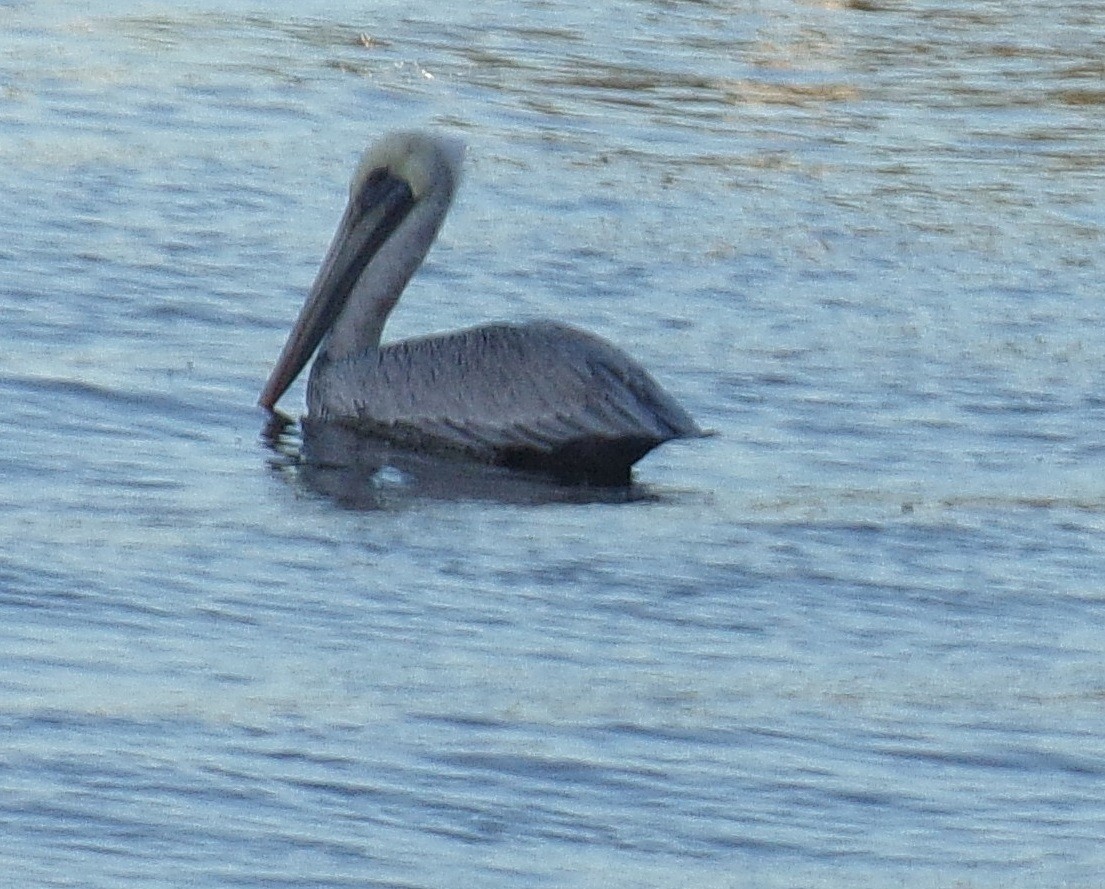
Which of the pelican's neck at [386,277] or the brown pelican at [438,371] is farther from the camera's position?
the pelican's neck at [386,277]

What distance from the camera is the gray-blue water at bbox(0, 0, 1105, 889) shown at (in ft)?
16.0

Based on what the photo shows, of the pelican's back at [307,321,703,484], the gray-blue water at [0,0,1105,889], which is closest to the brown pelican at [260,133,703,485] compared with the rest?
the pelican's back at [307,321,703,484]

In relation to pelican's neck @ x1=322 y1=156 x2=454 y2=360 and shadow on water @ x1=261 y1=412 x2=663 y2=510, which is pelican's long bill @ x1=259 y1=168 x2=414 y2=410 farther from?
shadow on water @ x1=261 y1=412 x2=663 y2=510

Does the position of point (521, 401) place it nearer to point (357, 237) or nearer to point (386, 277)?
point (386, 277)

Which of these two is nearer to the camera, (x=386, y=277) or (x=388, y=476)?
(x=388, y=476)

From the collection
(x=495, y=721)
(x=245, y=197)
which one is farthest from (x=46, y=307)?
(x=495, y=721)

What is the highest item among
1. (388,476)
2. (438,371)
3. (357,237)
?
(357,237)

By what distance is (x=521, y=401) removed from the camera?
309 inches

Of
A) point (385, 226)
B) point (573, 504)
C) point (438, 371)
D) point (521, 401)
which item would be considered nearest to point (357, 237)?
point (385, 226)

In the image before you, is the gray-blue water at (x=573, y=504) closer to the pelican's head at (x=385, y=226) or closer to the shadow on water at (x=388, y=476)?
the shadow on water at (x=388, y=476)

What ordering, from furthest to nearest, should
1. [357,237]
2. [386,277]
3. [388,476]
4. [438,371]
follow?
[357,237]
[386,277]
[438,371]
[388,476]

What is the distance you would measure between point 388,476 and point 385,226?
52.4 inches

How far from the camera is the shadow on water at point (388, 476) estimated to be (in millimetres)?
7457

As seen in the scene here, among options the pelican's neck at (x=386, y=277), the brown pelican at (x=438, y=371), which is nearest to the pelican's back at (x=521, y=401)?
the brown pelican at (x=438, y=371)
